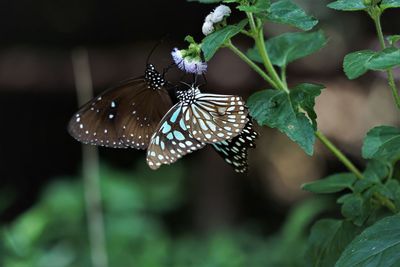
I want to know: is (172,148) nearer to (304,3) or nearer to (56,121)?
(304,3)

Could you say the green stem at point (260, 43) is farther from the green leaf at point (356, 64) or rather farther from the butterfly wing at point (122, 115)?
the butterfly wing at point (122, 115)

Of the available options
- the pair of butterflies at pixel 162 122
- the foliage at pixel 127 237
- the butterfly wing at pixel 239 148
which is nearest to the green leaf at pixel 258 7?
the pair of butterflies at pixel 162 122

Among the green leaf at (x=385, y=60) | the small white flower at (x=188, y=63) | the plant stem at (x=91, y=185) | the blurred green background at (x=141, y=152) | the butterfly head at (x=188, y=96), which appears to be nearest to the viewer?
the green leaf at (x=385, y=60)

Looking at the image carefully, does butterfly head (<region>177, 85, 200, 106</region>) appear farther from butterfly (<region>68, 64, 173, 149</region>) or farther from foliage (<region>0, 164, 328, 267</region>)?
foliage (<region>0, 164, 328, 267</region>)

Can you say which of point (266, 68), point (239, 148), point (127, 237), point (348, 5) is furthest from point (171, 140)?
point (127, 237)

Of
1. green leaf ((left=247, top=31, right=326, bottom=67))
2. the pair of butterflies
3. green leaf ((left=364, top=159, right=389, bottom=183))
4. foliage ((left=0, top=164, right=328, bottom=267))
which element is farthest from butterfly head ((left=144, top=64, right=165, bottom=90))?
foliage ((left=0, top=164, right=328, bottom=267))

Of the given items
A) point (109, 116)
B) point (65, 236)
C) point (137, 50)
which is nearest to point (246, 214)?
point (137, 50)
